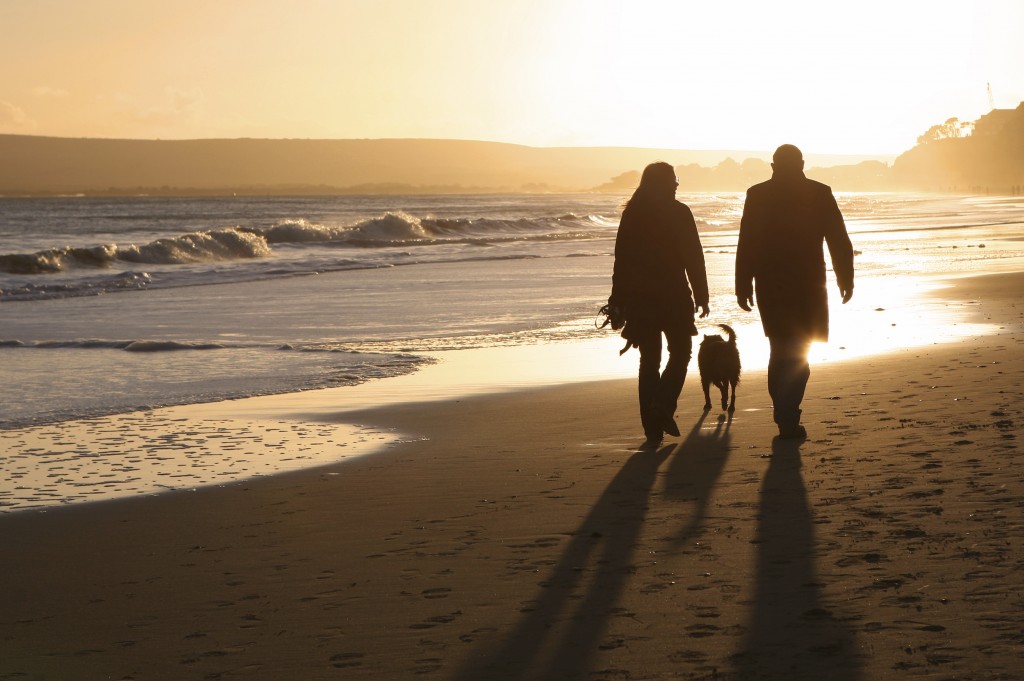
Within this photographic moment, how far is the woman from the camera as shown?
23.5 feet

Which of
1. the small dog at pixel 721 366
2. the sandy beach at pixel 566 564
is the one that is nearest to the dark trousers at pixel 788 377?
the sandy beach at pixel 566 564

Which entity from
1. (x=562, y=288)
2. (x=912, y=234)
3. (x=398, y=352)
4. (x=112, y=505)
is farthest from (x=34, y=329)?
(x=912, y=234)

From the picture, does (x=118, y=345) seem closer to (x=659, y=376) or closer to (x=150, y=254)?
(x=659, y=376)

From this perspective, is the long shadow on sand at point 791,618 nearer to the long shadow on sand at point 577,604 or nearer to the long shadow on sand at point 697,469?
the long shadow on sand at point 697,469

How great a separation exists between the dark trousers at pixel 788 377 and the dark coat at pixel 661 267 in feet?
1.73

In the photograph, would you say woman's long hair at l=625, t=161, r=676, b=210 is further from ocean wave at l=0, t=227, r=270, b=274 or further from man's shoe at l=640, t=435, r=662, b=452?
ocean wave at l=0, t=227, r=270, b=274

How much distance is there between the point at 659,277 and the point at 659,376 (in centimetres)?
59

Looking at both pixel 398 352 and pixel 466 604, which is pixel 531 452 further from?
pixel 398 352

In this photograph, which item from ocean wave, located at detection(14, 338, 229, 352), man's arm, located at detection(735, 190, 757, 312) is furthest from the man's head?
ocean wave, located at detection(14, 338, 229, 352)

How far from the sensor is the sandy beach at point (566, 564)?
140 inches

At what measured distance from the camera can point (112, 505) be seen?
19.2 ft

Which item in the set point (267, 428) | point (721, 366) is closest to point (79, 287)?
point (267, 428)

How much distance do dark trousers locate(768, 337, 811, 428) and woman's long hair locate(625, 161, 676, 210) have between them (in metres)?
1.08

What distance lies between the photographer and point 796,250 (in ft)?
22.9
